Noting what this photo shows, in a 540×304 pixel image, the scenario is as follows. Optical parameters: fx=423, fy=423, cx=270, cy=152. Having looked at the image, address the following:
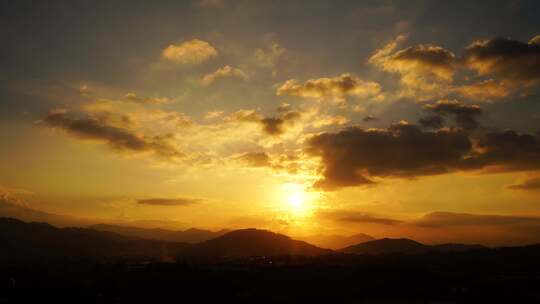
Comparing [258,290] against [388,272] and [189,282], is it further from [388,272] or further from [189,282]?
[388,272]

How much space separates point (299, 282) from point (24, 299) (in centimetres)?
6788

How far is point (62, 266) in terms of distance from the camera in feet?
554

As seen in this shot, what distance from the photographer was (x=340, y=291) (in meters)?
108

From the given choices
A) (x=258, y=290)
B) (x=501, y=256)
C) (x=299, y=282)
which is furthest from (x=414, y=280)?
(x=501, y=256)

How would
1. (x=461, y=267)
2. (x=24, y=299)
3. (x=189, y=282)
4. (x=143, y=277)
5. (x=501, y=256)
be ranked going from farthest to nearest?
(x=501, y=256), (x=461, y=267), (x=143, y=277), (x=189, y=282), (x=24, y=299)

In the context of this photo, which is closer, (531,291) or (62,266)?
(531,291)

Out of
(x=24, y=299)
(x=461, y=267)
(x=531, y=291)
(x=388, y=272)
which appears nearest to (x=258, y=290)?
(x=388, y=272)

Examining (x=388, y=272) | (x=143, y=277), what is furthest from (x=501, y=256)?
(x=143, y=277)

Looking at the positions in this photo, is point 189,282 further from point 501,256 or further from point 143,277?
point 501,256

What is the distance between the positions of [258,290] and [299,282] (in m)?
15.2

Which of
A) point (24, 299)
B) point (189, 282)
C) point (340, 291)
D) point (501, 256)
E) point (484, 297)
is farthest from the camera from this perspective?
point (501, 256)

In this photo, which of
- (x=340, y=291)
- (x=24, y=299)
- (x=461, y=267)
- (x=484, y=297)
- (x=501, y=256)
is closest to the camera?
(x=24, y=299)

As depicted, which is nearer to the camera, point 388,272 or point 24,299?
point 24,299

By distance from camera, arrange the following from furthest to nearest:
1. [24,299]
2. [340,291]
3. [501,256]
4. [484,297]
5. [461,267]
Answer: [501,256] → [461,267] → [340,291] → [484,297] → [24,299]
